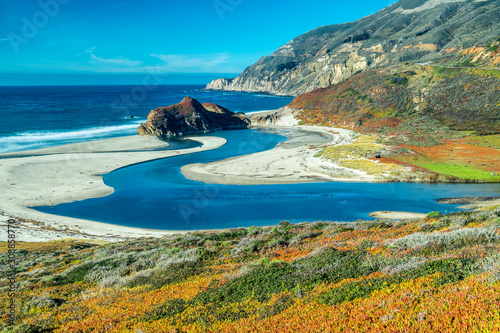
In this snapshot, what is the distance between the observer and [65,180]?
4391 cm

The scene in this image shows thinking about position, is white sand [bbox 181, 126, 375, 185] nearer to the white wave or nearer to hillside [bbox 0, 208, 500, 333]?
hillside [bbox 0, 208, 500, 333]

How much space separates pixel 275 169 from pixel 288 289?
4119cm

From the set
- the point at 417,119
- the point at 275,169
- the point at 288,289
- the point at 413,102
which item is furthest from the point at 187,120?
the point at 288,289

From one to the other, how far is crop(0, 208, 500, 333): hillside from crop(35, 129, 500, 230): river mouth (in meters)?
16.1

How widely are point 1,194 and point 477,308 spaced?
154 feet

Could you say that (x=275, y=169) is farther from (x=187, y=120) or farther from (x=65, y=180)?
(x=187, y=120)

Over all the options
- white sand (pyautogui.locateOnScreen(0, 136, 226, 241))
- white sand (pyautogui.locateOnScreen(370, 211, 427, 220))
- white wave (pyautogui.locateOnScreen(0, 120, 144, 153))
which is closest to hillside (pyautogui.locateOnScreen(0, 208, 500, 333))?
white sand (pyautogui.locateOnScreen(0, 136, 226, 241))

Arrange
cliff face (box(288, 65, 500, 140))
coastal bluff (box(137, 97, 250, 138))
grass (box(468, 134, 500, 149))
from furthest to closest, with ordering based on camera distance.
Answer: coastal bluff (box(137, 97, 250, 138))
cliff face (box(288, 65, 500, 140))
grass (box(468, 134, 500, 149))

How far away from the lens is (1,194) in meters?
36.7

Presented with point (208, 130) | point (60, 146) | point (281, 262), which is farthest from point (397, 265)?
point (208, 130)

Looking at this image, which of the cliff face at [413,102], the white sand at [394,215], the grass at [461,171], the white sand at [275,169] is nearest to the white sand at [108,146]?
the white sand at [275,169]

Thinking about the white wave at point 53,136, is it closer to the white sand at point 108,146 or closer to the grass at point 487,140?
the white sand at point 108,146

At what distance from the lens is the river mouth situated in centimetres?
3128

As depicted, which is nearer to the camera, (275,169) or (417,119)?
(275,169)
